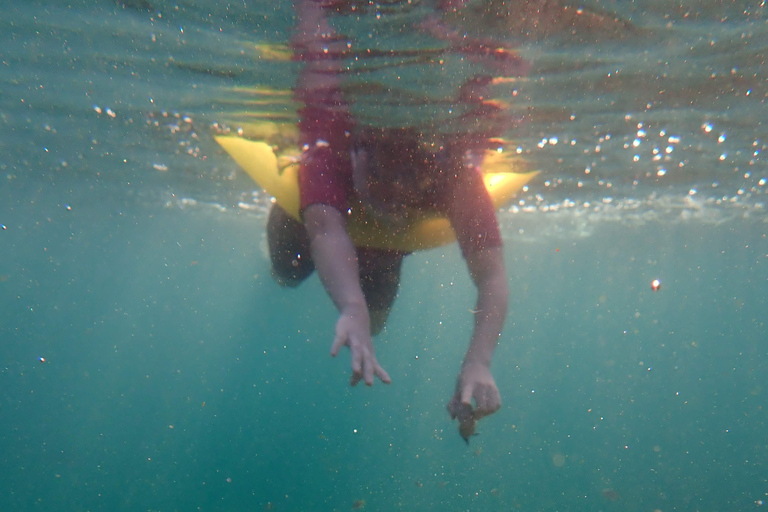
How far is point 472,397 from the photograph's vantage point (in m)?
3.26

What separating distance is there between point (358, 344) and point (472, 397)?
87 cm


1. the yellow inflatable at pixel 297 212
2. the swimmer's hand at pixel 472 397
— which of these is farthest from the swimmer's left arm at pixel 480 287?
the yellow inflatable at pixel 297 212

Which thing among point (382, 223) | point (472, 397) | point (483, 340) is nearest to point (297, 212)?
point (382, 223)

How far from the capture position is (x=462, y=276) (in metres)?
49.2

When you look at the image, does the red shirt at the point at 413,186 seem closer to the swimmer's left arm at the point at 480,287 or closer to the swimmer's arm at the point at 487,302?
the swimmer's left arm at the point at 480,287

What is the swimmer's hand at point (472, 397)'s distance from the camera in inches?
122

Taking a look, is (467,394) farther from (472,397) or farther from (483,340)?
(483,340)

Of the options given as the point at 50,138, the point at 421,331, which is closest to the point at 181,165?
the point at 50,138

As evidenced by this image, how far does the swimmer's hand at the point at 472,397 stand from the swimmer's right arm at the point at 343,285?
2.05 ft

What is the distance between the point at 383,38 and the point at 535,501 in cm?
3871

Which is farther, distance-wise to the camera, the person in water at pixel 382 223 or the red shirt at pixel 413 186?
the red shirt at pixel 413 186

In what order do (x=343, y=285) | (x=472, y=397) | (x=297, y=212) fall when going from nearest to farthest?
(x=472, y=397) → (x=343, y=285) → (x=297, y=212)

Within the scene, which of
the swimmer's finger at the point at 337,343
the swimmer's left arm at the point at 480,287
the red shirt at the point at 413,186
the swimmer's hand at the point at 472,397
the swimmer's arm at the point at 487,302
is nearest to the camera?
the swimmer's finger at the point at 337,343

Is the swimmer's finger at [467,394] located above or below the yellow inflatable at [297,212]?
below
